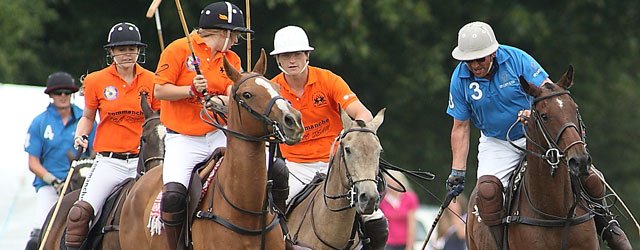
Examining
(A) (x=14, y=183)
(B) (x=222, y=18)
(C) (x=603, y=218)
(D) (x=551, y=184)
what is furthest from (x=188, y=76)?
(A) (x=14, y=183)

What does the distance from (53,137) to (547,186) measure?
21.5 feet

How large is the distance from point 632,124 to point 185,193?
24.1 metres

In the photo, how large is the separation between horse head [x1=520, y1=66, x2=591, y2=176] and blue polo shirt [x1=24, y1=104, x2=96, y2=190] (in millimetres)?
6473

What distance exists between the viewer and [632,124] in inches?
1309

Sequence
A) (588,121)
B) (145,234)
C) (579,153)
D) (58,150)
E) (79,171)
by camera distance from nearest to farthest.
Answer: (579,153) → (145,234) → (79,171) → (58,150) → (588,121)

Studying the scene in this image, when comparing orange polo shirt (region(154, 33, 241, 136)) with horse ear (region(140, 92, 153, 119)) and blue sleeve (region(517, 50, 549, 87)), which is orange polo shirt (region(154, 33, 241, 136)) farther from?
blue sleeve (region(517, 50, 549, 87))

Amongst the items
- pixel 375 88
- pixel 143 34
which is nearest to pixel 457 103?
pixel 143 34

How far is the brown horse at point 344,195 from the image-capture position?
10.6 metres

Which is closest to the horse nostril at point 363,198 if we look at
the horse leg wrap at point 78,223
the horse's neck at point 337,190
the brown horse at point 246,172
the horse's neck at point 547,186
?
the horse's neck at point 337,190

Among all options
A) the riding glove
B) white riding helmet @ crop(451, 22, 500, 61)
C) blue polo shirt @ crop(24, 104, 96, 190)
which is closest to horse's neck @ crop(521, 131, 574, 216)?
the riding glove

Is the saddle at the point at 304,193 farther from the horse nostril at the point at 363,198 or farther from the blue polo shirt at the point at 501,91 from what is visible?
the horse nostril at the point at 363,198

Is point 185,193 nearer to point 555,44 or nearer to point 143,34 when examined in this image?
point 143,34

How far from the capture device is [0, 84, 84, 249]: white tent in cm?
1752

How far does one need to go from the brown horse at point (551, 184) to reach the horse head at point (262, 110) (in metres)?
2.22
